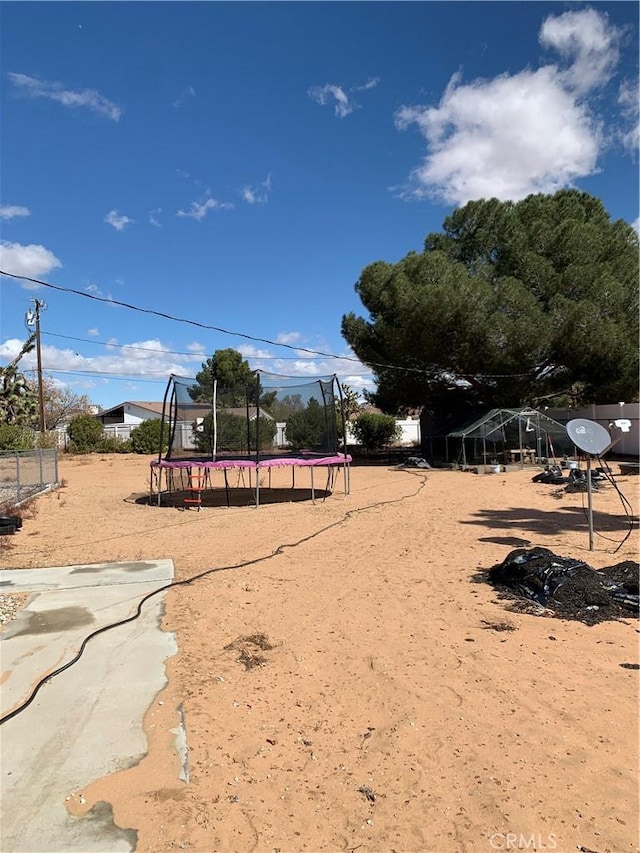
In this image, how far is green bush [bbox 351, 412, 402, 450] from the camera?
36.0m

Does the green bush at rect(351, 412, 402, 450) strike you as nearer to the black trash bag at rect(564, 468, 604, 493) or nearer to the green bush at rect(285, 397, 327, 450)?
the black trash bag at rect(564, 468, 604, 493)

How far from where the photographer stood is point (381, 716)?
12.0ft

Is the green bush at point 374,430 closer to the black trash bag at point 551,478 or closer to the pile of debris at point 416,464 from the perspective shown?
the pile of debris at point 416,464

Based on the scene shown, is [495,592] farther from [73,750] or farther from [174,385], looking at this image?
[174,385]

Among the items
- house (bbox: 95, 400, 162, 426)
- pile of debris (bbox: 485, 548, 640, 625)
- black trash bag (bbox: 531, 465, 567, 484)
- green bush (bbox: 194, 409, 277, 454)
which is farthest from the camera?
house (bbox: 95, 400, 162, 426)

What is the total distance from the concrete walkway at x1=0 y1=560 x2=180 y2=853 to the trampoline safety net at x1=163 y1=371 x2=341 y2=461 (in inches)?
363

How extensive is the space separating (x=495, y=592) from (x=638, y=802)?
3.39 meters

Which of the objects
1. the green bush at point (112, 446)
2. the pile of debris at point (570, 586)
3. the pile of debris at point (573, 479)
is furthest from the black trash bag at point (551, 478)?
the green bush at point (112, 446)

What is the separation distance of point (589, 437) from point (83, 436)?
3487 cm

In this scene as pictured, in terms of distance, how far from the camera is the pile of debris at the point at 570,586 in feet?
18.0

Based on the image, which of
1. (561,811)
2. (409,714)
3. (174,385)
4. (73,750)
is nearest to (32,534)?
(174,385)

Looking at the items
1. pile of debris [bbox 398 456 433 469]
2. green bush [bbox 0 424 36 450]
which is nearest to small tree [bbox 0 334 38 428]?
green bush [bbox 0 424 36 450]

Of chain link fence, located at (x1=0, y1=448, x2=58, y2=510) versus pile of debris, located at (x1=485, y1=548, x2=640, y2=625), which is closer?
Result: pile of debris, located at (x1=485, y1=548, x2=640, y2=625)

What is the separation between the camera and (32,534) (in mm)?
10664
